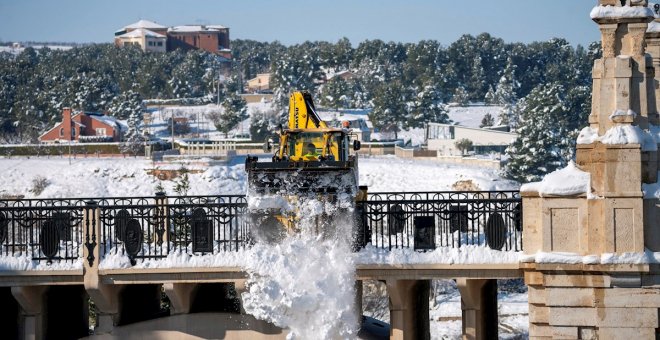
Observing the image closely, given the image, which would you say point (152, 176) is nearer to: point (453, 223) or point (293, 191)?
point (293, 191)

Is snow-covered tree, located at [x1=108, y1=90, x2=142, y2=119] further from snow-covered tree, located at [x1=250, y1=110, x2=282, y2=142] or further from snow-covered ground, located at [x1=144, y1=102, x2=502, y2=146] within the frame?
snow-covered tree, located at [x1=250, y1=110, x2=282, y2=142]

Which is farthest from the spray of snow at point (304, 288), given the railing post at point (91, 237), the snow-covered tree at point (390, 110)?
the snow-covered tree at point (390, 110)

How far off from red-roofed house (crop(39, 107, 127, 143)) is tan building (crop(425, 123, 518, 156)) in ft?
116

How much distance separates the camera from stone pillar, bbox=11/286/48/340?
87.2 ft

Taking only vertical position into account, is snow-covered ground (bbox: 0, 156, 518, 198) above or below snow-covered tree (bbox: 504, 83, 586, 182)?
below

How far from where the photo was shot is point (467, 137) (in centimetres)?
16300

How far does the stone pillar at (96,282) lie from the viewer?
2609 centimetres

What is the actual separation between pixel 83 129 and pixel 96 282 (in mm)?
143003

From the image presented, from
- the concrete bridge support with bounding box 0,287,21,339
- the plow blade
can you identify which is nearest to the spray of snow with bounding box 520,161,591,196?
the plow blade

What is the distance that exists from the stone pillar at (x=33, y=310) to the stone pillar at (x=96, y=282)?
3.42 feet

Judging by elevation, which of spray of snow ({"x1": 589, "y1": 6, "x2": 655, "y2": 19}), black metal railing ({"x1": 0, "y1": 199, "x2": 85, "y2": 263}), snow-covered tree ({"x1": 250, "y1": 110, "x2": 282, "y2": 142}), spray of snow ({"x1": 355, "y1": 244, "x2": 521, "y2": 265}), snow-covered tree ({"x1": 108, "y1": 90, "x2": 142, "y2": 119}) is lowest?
spray of snow ({"x1": 355, "y1": 244, "x2": 521, "y2": 265})

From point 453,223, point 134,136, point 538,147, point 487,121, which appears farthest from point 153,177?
point 453,223

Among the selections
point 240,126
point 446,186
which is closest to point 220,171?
point 446,186

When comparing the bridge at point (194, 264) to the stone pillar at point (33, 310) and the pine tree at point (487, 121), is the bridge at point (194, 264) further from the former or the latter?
the pine tree at point (487, 121)
